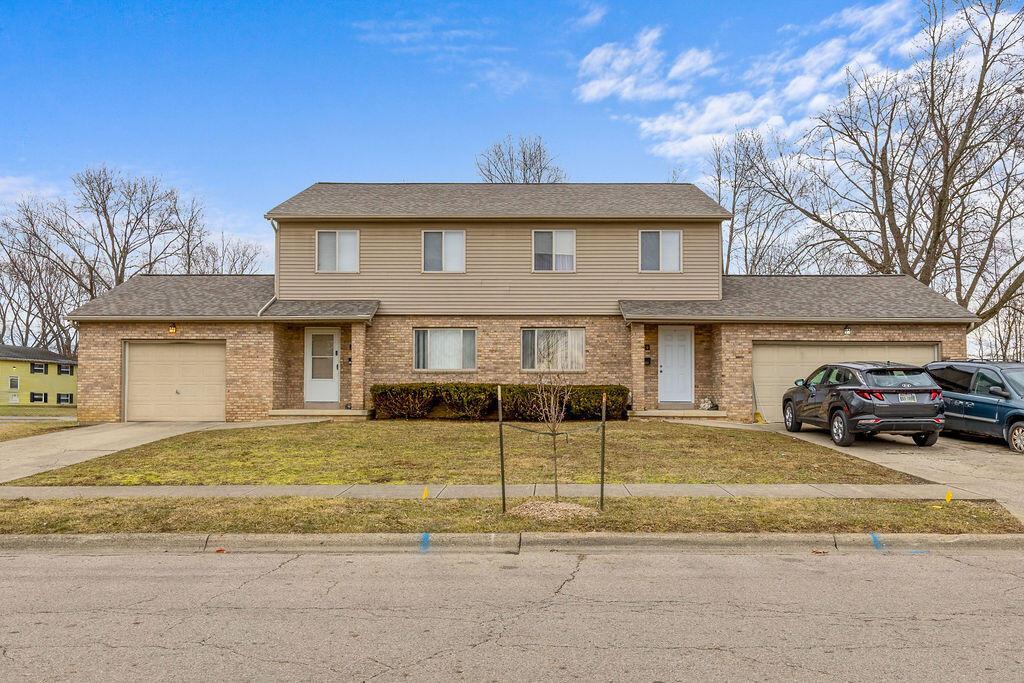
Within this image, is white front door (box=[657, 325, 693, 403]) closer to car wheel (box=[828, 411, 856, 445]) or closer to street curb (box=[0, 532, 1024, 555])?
car wheel (box=[828, 411, 856, 445])

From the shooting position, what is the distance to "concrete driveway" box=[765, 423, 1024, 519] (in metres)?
8.62

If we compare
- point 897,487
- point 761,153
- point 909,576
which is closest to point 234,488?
point 909,576

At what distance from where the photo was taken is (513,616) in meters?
4.50

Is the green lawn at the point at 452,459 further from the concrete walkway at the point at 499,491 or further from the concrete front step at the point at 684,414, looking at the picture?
the concrete front step at the point at 684,414

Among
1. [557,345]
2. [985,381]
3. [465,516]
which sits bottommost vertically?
[465,516]

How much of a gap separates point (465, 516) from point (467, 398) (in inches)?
383

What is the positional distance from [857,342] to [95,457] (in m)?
17.3

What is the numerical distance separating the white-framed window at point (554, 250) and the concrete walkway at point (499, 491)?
10253 millimetres

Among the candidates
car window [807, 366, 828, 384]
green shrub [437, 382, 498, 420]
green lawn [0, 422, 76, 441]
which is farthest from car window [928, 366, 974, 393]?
green lawn [0, 422, 76, 441]

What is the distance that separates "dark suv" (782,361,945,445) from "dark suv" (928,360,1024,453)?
1.34 metres

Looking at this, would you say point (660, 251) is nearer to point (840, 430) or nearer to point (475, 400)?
point (475, 400)

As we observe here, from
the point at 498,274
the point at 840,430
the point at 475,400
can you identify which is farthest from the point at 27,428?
the point at 840,430

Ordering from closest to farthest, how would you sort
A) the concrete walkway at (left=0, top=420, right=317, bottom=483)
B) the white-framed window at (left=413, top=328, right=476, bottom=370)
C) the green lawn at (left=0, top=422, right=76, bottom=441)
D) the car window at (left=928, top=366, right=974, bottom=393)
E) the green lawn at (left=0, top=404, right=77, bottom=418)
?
the concrete walkway at (left=0, top=420, right=317, bottom=483) → the car window at (left=928, top=366, right=974, bottom=393) → the green lawn at (left=0, top=422, right=76, bottom=441) → the white-framed window at (left=413, top=328, right=476, bottom=370) → the green lawn at (left=0, top=404, right=77, bottom=418)

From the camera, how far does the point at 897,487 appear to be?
849 cm
